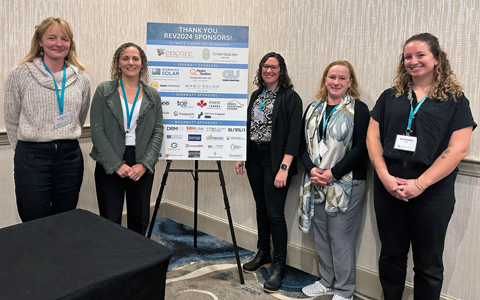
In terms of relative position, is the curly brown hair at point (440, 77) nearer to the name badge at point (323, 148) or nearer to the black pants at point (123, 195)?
the name badge at point (323, 148)

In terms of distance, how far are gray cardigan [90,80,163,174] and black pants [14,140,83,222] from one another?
0.17m

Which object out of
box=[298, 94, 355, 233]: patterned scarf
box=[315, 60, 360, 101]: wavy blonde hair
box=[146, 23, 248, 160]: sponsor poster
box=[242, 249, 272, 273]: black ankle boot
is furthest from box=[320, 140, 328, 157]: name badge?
box=[242, 249, 272, 273]: black ankle boot

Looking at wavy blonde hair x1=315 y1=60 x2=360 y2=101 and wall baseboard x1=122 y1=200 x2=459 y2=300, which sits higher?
wavy blonde hair x1=315 y1=60 x2=360 y2=101

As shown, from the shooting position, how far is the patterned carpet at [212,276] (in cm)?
237

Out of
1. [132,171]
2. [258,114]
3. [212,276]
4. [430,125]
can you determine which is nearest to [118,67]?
[132,171]

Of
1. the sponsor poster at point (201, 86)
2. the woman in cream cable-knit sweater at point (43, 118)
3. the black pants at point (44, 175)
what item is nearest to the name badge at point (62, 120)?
the woman in cream cable-knit sweater at point (43, 118)

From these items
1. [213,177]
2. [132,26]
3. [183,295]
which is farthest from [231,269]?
[132,26]

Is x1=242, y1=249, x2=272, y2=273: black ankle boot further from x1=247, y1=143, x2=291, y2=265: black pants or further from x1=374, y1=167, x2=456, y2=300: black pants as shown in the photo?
x1=374, y1=167, x2=456, y2=300: black pants

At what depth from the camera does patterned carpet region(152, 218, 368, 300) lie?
237cm

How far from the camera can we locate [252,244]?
3088 millimetres

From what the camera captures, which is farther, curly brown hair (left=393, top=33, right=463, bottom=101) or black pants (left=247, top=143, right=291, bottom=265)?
black pants (left=247, top=143, right=291, bottom=265)

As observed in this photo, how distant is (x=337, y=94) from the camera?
2.24 m

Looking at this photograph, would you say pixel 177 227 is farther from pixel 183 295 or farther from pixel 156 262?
pixel 156 262

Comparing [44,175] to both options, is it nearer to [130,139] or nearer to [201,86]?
[130,139]
